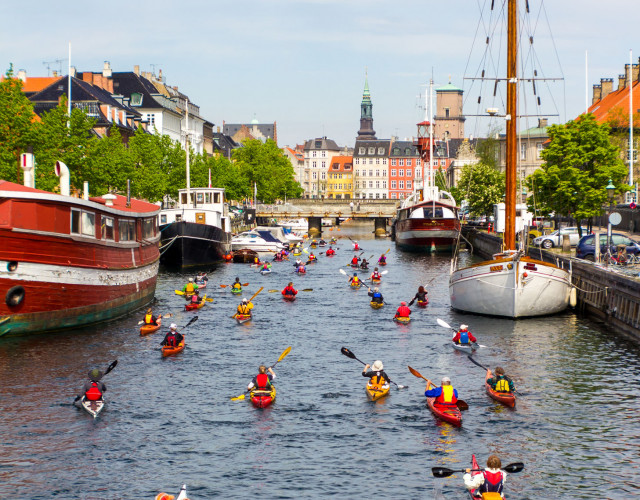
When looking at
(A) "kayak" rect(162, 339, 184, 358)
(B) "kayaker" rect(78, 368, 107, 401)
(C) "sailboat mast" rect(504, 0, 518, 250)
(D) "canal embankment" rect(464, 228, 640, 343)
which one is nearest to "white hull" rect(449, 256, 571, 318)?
(D) "canal embankment" rect(464, 228, 640, 343)

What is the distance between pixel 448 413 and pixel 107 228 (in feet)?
77.4

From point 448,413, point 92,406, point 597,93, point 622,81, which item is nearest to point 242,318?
point 92,406

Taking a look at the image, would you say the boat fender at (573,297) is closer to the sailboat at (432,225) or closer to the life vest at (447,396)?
the life vest at (447,396)

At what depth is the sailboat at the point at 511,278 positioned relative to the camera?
42.8 m

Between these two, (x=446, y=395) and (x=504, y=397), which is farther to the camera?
(x=504, y=397)

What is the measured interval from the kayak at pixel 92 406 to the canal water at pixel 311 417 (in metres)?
0.23

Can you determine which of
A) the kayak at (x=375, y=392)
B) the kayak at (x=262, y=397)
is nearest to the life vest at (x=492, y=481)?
the kayak at (x=375, y=392)

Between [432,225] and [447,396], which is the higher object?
[432,225]

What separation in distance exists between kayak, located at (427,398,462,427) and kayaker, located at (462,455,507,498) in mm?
6204

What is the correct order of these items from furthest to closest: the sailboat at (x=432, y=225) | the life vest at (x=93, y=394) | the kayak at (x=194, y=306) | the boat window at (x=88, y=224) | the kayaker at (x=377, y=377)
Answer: the sailboat at (x=432, y=225) < the kayak at (x=194, y=306) < the boat window at (x=88, y=224) < the kayaker at (x=377, y=377) < the life vest at (x=93, y=394)

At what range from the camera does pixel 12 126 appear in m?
58.7

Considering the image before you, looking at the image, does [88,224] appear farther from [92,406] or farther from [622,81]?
[622,81]

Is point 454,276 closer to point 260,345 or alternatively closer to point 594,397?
point 260,345

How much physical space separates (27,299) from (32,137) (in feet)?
88.1
